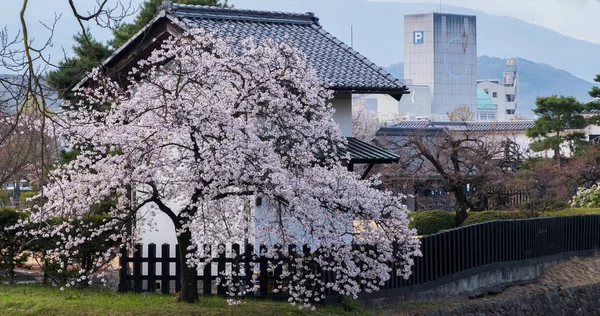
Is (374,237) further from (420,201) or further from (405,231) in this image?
(420,201)

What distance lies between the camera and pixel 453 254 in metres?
19.7

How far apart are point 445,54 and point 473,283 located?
15531 centimetres

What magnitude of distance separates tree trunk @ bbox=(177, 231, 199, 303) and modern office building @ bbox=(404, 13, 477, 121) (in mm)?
156806

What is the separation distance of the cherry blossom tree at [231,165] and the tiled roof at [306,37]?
17.9 feet

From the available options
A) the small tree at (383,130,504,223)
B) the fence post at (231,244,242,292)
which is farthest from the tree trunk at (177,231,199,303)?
the small tree at (383,130,504,223)

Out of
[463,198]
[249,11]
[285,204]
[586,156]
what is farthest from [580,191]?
[285,204]

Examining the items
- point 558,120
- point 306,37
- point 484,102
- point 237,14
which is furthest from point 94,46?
point 484,102

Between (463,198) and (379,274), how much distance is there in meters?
14.0

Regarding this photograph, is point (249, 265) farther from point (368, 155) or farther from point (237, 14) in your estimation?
point (237, 14)

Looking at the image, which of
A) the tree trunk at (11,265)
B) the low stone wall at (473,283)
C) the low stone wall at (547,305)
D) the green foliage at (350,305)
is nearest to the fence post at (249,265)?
the green foliage at (350,305)

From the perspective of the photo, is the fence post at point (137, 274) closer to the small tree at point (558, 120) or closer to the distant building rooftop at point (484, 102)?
the small tree at point (558, 120)

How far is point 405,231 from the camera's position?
1454 centimetres

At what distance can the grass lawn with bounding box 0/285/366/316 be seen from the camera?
13344 millimetres

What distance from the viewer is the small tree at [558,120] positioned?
46.3 m
